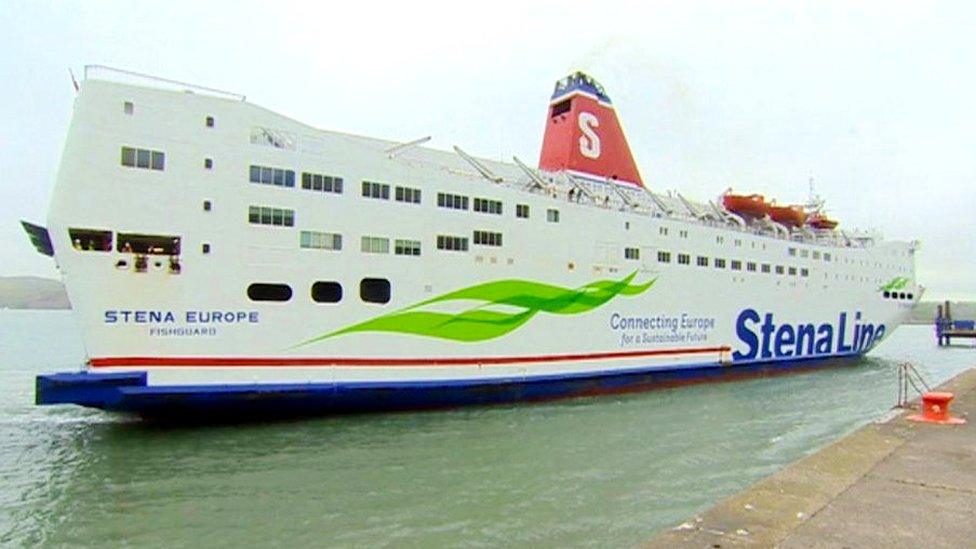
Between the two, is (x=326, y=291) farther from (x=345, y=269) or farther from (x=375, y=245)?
(x=375, y=245)

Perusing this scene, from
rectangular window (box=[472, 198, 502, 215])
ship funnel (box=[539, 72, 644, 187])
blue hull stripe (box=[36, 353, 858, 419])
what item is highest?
ship funnel (box=[539, 72, 644, 187])

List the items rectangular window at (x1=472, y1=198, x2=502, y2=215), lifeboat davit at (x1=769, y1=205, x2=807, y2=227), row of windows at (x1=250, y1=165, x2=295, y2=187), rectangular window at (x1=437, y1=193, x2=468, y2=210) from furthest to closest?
lifeboat davit at (x1=769, y1=205, x2=807, y2=227) < rectangular window at (x1=472, y1=198, x2=502, y2=215) < rectangular window at (x1=437, y1=193, x2=468, y2=210) < row of windows at (x1=250, y1=165, x2=295, y2=187)

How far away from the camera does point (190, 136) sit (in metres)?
10.1

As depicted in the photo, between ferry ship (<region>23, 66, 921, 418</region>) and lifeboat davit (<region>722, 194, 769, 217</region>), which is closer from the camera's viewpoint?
ferry ship (<region>23, 66, 921, 418</region>)

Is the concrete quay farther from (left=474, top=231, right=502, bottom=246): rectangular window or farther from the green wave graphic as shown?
(left=474, top=231, right=502, bottom=246): rectangular window

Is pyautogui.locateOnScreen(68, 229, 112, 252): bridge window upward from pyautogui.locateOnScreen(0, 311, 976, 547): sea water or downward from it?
upward

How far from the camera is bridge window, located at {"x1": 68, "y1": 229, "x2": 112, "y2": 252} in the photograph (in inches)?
364

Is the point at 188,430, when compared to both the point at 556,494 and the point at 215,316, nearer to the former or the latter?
the point at 215,316

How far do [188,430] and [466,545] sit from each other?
673 cm

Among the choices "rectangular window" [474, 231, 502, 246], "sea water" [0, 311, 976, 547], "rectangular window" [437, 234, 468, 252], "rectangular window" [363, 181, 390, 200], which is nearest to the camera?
"sea water" [0, 311, 976, 547]

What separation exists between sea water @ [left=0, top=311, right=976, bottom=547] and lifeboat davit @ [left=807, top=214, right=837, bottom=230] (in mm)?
12802

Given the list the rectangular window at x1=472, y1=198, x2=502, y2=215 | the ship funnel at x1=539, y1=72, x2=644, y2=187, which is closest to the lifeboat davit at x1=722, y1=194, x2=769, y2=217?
the ship funnel at x1=539, y1=72, x2=644, y2=187

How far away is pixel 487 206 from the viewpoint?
12969 millimetres

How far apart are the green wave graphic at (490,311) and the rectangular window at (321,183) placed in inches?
107
